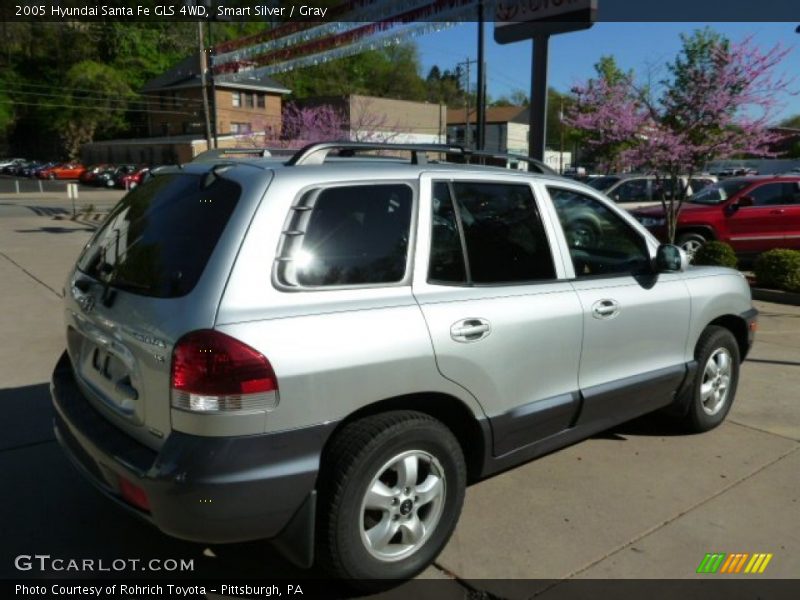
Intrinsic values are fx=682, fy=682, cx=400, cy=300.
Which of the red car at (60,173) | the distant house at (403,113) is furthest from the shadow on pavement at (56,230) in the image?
the red car at (60,173)

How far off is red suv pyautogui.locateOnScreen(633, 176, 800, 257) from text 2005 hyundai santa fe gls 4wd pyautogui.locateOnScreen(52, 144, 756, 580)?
29.2 feet

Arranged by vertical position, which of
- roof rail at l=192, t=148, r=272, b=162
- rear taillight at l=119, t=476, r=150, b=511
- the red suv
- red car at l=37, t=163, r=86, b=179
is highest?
roof rail at l=192, t=148, r=272, b=162

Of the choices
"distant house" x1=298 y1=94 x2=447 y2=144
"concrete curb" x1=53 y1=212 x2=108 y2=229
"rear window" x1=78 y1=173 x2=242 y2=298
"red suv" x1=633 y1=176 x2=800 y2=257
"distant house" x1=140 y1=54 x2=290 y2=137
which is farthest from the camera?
"distant house" x1=140 y1=54 x2=290 y2=137

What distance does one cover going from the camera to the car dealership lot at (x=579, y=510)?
9.76 ft

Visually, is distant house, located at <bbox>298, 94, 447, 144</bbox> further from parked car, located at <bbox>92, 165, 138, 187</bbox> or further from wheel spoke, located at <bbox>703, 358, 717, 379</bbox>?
wheel spoke, located at <bbox>703, 358, 717, 379</bbox>

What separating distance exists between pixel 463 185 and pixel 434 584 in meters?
1.73

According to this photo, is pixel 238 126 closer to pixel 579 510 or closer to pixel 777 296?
pixel 777 296

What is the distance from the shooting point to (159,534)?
320 centimetres

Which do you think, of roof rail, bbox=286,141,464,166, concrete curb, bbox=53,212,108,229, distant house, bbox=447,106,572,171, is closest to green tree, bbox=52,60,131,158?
distant house, bbox=447,106,572,171

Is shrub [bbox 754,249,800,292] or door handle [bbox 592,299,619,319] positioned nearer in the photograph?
door handle [bbox 592,299,619,319]

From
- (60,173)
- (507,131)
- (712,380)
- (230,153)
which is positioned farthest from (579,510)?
(507,131)

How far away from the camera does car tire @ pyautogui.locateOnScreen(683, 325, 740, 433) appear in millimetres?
4227

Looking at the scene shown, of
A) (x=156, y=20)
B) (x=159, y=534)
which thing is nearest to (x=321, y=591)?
(x=159, y=534)

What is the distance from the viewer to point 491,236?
126 inches
